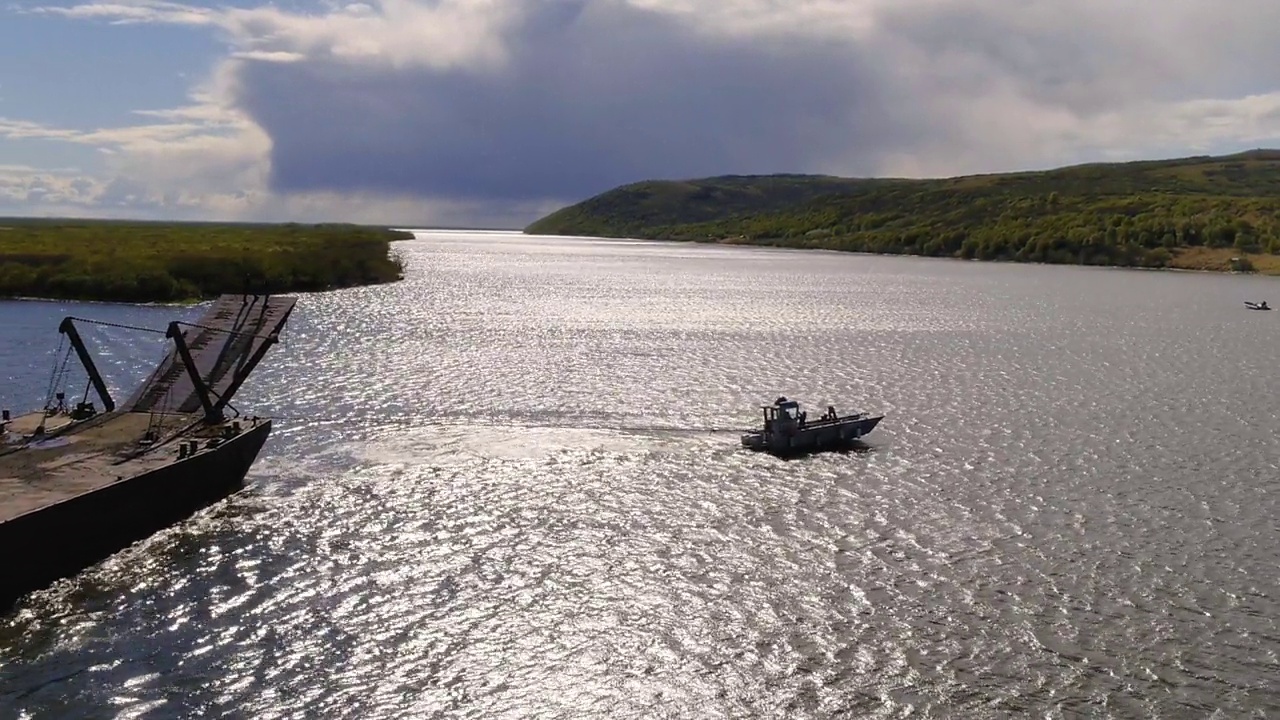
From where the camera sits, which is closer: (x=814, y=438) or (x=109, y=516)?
(x=109, y=516)

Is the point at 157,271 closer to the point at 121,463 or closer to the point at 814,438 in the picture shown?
the point at 121,463

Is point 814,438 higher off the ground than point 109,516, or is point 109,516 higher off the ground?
point 109,516

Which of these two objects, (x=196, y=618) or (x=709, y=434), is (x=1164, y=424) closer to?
(x=709, y=434)

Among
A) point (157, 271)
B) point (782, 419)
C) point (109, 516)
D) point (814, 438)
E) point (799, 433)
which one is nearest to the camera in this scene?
point (109, 516)

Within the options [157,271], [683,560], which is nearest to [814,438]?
[683,560]

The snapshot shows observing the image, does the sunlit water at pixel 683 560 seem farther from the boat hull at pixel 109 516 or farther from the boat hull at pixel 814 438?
the boat hull at pixel 814 438

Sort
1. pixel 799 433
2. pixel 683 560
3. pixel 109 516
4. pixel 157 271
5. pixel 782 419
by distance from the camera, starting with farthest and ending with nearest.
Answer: pixel 157 271 < pixel 799 433 < pixel 782 419 < pixel 683 560 < pixel 109 516

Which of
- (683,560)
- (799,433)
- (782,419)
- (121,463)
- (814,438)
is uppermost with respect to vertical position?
(121,463)
